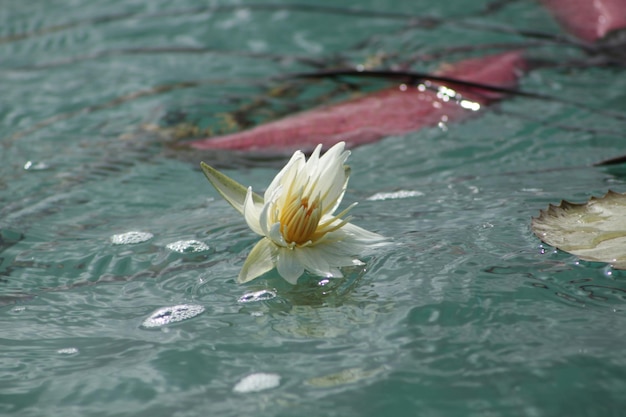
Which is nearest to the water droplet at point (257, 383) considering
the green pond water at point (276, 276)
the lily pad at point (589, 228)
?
the green pond water at point (276, 276)

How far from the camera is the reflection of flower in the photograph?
1.50 meters

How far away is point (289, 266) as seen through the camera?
1497 millimetres

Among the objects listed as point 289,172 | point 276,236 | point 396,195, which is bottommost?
point 396,195

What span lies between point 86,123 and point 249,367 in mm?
1841

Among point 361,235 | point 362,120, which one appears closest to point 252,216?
point 361,235

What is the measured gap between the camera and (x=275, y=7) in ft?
13.4

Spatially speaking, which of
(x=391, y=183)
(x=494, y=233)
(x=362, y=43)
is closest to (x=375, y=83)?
(x=362, y=43)

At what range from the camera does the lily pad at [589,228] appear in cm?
154

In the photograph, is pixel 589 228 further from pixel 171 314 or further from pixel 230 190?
pixel 171 314

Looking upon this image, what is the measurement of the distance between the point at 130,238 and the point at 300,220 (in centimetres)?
55

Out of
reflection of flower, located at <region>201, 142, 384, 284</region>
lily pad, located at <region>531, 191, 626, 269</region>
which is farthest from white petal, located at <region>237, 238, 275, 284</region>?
lily pad, located at <region>531, 191, 626, 269</region>

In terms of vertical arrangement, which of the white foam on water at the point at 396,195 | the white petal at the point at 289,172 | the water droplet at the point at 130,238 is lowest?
the white foam on water at the point at 396,195

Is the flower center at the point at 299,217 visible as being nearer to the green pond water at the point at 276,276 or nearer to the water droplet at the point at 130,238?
the green pond water at the point at 276,276

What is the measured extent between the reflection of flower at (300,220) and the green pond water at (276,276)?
2.0 inches
